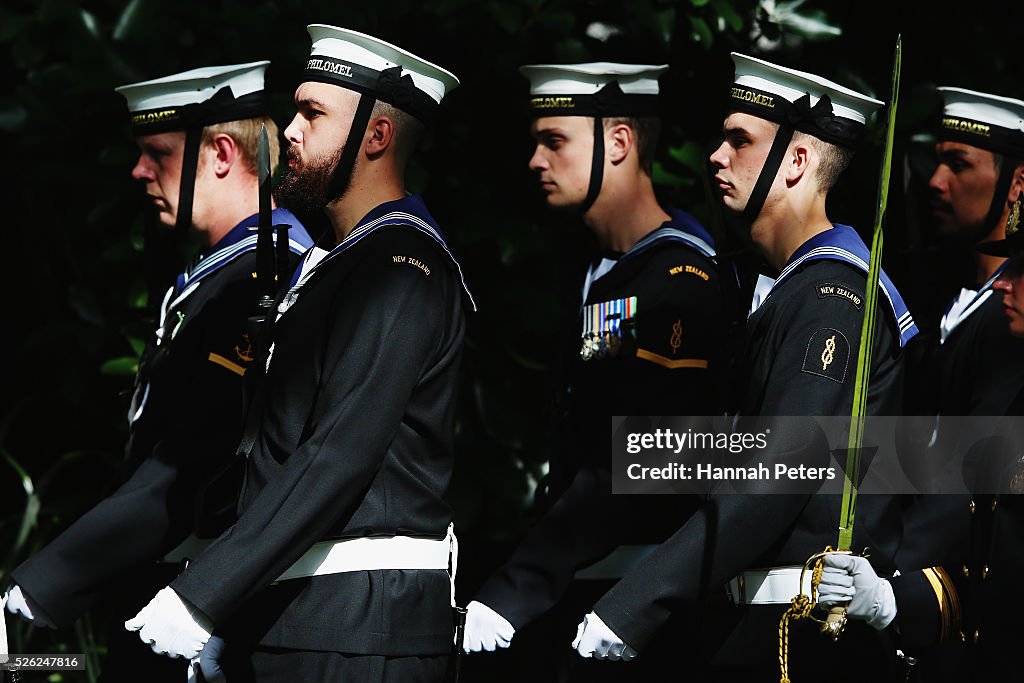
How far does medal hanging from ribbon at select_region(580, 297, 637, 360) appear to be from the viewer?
3.98m

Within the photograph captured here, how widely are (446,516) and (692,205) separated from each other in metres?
1.96

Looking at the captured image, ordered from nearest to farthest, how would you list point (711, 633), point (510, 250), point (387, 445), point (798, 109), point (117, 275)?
point (387, 445)
point (711, 633)
point (798, 109)
point (510, 250)
point (117, 275)

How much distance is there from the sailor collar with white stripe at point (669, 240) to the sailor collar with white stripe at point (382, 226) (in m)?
0.71

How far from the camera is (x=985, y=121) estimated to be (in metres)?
4.38

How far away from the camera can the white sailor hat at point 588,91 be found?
4426 millimetres

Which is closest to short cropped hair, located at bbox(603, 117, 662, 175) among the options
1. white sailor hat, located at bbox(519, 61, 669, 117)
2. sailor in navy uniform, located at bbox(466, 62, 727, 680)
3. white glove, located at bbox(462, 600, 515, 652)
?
white sailor hat, located at bbox(519, 61, 669, 117)

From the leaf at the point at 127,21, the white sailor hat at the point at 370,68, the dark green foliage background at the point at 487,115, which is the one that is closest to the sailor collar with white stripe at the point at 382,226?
the white sailor hat at the point at 370,68

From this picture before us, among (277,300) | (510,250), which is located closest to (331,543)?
(277,300)

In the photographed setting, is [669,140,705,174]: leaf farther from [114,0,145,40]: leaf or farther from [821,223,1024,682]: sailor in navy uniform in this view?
[114,0,145,40]: leaf

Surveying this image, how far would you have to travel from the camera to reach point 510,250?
16.0 feet

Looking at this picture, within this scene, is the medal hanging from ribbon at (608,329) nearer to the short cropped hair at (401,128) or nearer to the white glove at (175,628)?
the short cropped hair at (401,128)

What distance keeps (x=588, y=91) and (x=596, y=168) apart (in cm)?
24

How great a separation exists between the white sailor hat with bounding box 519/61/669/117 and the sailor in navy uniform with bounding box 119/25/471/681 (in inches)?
40.3

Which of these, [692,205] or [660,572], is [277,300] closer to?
[660,572]
